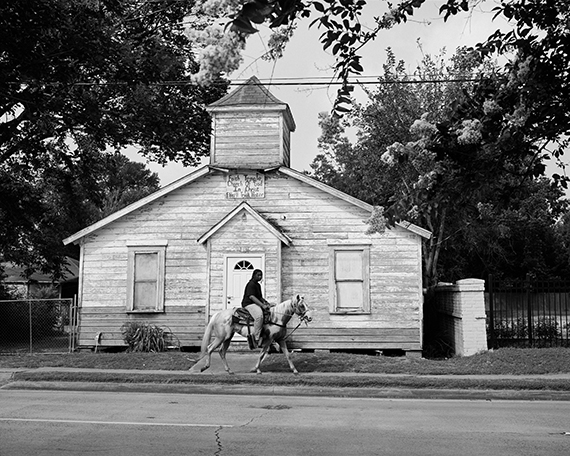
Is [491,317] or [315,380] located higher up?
[491,317]

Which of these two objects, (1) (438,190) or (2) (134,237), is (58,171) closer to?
(2) (134,237)

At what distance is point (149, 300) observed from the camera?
20.2 metres

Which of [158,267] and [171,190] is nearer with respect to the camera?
[158,267]

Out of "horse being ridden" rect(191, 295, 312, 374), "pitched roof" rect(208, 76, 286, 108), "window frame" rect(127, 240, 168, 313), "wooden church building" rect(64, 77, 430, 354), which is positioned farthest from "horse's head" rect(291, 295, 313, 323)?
"pitched roof" rect(208, 76, 286, 108)

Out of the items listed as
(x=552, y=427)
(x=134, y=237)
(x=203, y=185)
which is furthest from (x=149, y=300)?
(x=552, y=427)

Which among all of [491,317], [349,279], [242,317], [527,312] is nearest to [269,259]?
[349,279]

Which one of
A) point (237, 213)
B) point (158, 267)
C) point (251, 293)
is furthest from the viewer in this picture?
point (158, 267)

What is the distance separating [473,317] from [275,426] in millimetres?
10132

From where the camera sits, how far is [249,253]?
19672mm

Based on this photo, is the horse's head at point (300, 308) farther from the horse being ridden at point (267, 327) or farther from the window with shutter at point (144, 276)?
the window with shutter at point (144, 276)

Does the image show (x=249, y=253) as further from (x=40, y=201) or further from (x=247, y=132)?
(x=40, y=201)

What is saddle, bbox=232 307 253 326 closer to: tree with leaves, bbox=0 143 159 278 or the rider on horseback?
the rider on horseback

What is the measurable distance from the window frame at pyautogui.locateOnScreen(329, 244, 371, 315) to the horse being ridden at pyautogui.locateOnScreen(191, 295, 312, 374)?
13.5 feet

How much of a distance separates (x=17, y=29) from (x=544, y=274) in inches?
1773
